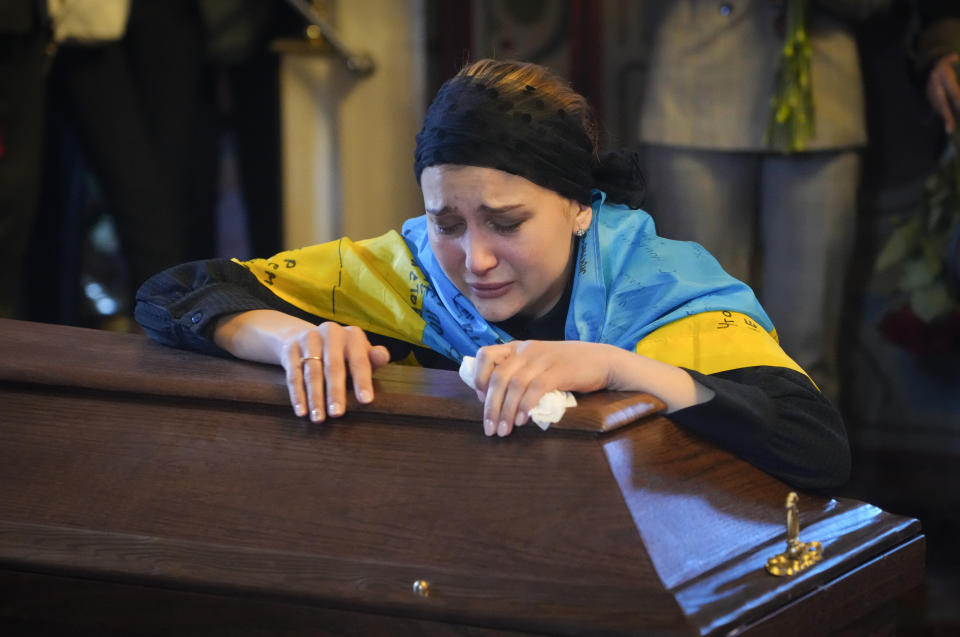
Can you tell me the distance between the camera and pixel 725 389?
147 centimetres

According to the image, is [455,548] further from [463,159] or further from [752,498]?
[463,159]

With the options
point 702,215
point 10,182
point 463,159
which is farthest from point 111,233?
point 463,159

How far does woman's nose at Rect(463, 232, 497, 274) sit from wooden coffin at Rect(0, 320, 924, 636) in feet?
0.96

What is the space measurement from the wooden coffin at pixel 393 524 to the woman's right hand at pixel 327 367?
2cm

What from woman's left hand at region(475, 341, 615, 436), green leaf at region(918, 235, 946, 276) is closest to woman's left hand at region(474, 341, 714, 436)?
woman's left hand at region(475, 341, 615, 436)

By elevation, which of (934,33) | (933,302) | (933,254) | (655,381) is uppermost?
(934,33)

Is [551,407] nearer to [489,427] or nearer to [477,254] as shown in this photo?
[489,427]

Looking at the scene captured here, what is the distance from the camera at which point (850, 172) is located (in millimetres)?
3086

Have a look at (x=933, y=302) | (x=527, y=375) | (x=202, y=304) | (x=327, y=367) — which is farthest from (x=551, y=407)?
(x=933, y=302)

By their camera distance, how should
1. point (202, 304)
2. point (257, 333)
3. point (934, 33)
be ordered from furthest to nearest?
point (934, 33) < point (202, 304) < point (257, 333)

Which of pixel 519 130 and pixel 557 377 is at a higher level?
pixel 519 130

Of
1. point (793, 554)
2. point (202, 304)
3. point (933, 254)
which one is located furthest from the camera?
point (933, 254)

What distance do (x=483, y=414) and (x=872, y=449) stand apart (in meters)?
2.54

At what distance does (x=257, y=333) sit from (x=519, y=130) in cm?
47
